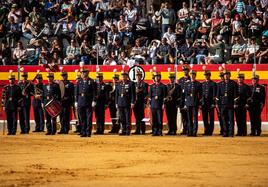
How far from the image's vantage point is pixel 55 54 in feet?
108

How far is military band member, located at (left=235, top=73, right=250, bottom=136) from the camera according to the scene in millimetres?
26797

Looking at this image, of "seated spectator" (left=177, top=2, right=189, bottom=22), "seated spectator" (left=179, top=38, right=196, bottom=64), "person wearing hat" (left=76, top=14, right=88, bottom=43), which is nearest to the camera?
"seated spectator" (left=179, top=38, right=196, bottom=64)

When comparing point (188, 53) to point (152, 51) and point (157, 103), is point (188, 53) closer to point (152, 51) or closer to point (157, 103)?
point (152, 51)

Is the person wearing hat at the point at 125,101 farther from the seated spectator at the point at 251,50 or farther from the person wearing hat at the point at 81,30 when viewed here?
the person wearing hat at the point at 81,30

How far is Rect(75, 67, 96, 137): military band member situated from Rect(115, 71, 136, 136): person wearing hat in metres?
0.91

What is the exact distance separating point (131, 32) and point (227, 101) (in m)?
7.06

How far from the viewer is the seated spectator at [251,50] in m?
28.9

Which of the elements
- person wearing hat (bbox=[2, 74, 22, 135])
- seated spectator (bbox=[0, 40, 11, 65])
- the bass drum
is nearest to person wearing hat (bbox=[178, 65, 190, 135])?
the bass drum

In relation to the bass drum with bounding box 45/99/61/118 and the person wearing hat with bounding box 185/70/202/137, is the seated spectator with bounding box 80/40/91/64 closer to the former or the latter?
the bass drum with bounding box 45/99/61/118

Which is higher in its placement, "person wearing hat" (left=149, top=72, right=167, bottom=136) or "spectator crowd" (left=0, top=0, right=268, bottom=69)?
"spectator crowd" (left=0, top=0, right=268, bottom=69)

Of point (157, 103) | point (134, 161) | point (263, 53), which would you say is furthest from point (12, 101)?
point (134, 161)

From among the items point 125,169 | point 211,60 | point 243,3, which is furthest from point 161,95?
point 125,169

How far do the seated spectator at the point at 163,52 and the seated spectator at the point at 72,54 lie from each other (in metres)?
3.39

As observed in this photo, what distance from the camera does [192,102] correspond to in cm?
2689
